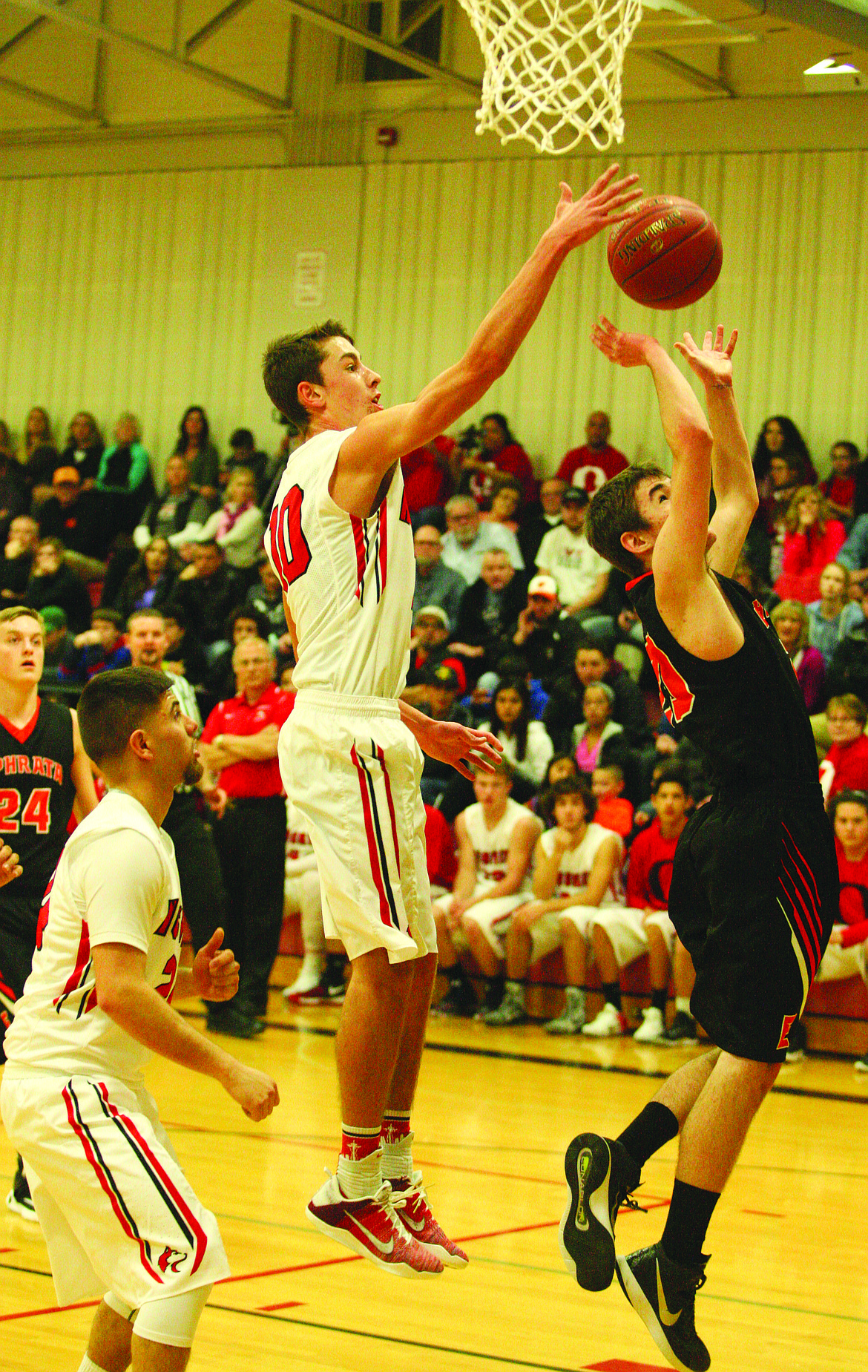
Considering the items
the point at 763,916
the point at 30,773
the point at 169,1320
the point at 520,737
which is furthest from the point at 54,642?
the point at 169,1320

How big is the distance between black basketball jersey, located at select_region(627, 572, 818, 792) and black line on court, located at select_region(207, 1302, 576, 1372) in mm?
1410

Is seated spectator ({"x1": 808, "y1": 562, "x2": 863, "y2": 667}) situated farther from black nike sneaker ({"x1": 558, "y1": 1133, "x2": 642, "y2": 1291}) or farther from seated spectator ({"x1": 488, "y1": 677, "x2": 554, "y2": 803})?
black nike sneaker ({"x1": 558, "y1": 1133, "x2": 642, "y2": 1291})

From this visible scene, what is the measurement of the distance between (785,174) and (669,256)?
10.6 metres

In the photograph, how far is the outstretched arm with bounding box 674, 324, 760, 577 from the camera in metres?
4.00

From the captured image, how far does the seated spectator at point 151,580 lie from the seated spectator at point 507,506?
8.88 feet

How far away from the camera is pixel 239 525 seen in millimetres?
14156

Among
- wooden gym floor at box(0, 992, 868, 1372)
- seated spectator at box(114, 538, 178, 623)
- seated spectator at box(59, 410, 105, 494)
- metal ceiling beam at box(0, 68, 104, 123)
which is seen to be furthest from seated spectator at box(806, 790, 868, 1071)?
metal ceiling beam at box(0, 68, 104, 123)

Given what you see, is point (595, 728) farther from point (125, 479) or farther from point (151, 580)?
point (125, 479)

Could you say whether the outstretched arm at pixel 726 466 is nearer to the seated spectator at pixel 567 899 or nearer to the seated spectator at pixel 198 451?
the seated spectator at pixel 567 899

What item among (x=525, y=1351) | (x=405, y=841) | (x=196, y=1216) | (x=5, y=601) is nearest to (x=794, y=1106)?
(x=525, y=1351)

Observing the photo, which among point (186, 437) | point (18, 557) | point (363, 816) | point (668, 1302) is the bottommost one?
point (668, 1302)

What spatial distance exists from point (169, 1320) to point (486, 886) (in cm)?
701

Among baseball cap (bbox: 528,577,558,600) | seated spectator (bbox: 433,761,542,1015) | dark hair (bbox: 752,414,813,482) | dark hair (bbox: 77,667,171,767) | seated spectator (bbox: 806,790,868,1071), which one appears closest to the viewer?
dark hair (bbox: 77,667,171,767)

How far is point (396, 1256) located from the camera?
3.71 m
